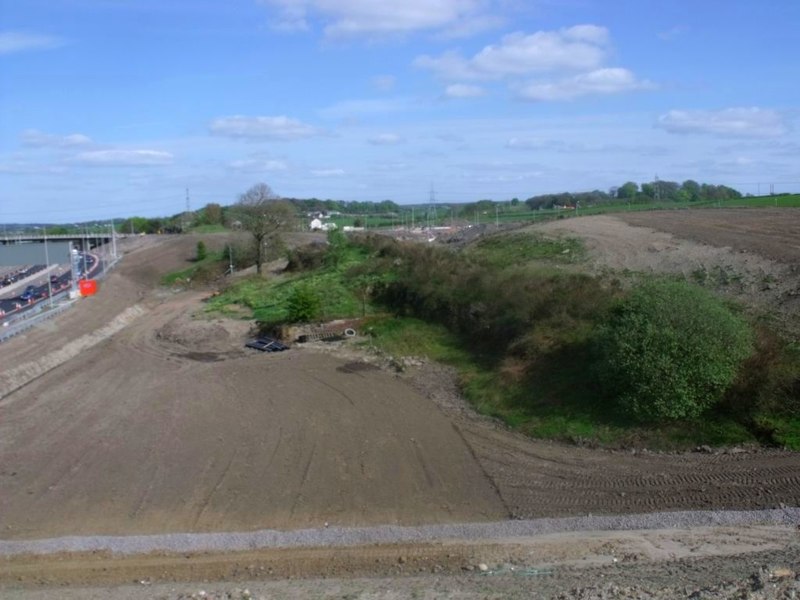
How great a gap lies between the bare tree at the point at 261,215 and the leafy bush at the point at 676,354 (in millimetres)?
53612

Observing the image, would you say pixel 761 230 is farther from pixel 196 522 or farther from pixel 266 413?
pixel 196 522

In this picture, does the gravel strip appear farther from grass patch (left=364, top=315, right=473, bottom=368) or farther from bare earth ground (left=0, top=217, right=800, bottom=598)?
grass patch (left=364, top=315, right=473, bottom=368)

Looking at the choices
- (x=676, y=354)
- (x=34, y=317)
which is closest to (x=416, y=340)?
(x=676, y=354)

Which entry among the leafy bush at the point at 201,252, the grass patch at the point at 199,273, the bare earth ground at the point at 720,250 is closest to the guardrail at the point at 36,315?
the grass patch at the point at 199,273

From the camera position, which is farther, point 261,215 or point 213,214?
point 213,214

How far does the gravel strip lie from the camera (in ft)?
59.6

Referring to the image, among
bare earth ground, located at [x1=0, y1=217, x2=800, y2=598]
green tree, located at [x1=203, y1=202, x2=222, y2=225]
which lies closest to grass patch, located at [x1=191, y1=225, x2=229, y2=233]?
green tree, located at [x1=203, y1=202, x2=222, y2=225]

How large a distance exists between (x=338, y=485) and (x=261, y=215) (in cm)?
5654

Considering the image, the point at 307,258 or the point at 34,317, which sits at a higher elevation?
the point at 307,258

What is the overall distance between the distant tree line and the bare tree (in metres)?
46.6

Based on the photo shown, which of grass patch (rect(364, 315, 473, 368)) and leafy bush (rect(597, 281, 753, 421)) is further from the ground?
leafy bush (rect(597, 281, 753, 421))

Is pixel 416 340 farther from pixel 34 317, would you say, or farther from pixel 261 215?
pixel 261 215

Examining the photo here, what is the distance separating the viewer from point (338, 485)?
2200 centimetres

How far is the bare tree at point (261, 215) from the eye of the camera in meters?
76.3
